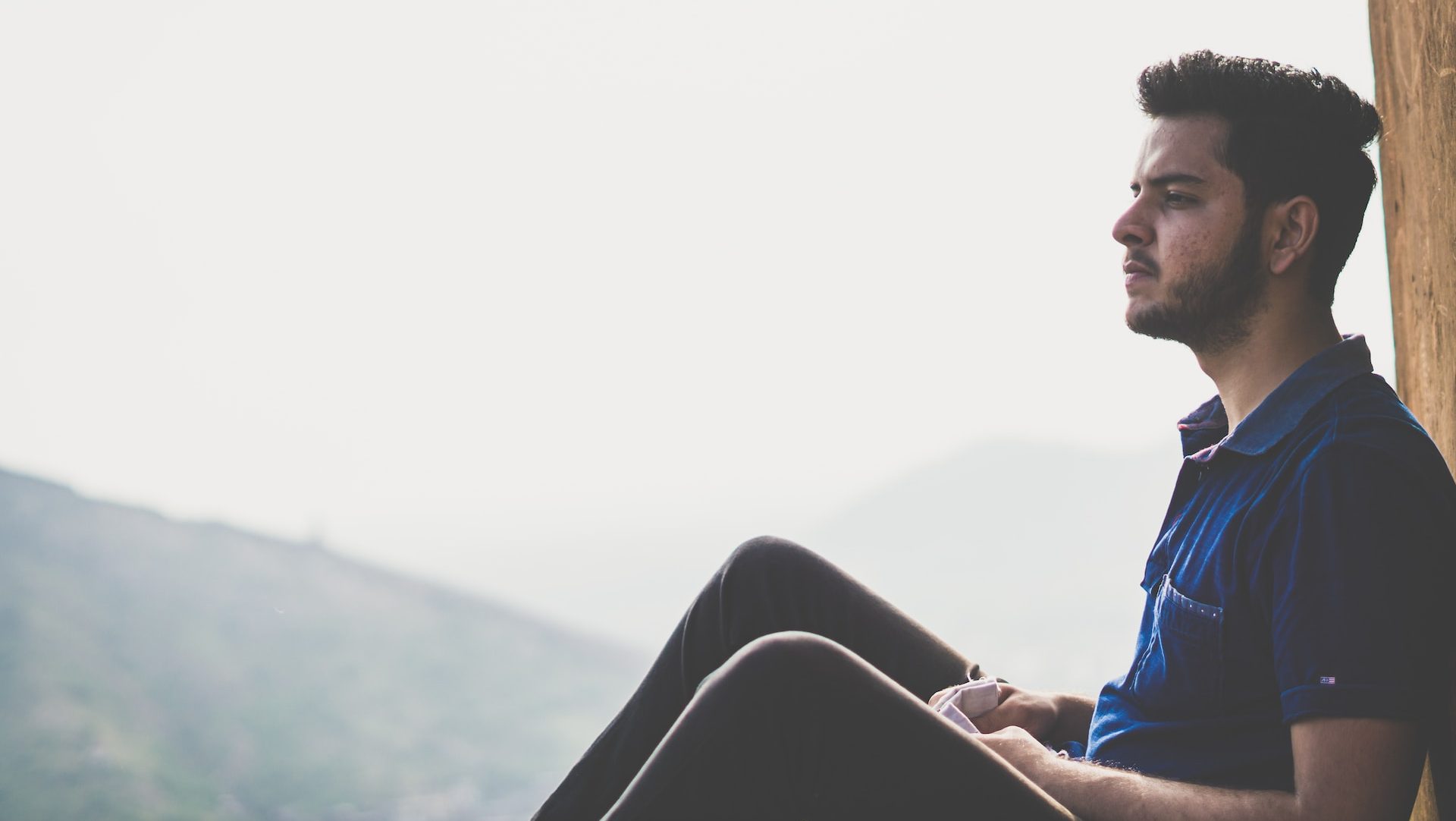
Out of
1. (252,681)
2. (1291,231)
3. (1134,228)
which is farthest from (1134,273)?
(252,681)

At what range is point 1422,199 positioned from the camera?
1.42 metres

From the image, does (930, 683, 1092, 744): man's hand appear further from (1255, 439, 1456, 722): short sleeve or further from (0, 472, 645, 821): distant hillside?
(0, 472, 645, 821): distant hillside

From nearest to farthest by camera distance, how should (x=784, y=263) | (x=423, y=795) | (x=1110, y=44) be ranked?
(x=423, y=795) → (x=1110, y=44) → (x=784, y=263)

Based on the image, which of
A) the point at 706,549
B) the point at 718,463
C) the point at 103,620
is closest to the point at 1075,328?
the point at 718,463

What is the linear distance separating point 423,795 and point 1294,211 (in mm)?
11909

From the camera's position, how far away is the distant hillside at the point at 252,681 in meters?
8.23

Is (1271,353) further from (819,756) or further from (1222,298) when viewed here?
(819,756)

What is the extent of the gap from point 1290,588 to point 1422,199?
2.71 ft

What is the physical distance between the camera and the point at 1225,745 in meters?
1.00

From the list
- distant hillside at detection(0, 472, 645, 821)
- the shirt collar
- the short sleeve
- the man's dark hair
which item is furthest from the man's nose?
distant hillside at detection(0, 472, 645, 821)

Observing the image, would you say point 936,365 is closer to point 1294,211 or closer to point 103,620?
point 103,620

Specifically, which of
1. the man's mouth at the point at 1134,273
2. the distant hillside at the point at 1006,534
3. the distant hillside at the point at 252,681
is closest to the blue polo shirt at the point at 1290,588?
the man's mouth at the point at 1134,273

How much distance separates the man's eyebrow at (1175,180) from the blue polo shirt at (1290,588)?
0.81ft

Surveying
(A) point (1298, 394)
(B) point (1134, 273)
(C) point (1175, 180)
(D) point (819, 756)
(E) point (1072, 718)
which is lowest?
(E) point (1072, 718)
